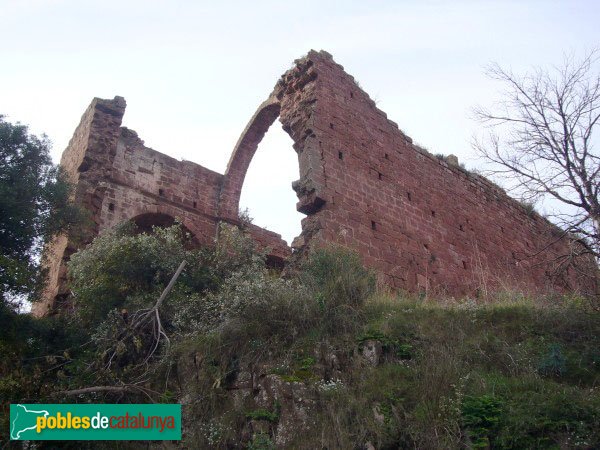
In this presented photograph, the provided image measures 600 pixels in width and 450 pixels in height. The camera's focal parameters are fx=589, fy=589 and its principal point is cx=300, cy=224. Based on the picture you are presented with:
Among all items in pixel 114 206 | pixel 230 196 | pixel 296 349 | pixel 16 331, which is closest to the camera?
pixel 296 349

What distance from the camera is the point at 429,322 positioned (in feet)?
20.1

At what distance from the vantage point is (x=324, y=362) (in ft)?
18.4

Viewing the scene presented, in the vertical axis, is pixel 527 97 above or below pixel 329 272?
above

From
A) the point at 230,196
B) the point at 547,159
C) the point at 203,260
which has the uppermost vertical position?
the point at 230,196

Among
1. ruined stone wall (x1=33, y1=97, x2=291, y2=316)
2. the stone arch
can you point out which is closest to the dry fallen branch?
ruined stone wall (x1=33, y1=97, x2=291, y2=316)

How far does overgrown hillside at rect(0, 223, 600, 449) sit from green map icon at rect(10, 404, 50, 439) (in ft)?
0.52

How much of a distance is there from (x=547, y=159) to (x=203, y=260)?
17.1 ft

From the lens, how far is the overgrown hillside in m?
4.62

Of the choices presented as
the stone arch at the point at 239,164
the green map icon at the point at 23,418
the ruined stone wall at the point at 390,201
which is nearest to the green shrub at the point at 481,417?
the green map icon at the point at 23,418

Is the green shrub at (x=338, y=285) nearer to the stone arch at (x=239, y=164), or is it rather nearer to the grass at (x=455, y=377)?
the grass at (x=455, y=377)

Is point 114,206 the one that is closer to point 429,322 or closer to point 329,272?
point 329,272

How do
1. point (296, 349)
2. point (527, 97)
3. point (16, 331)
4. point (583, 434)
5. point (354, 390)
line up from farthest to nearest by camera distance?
point (527, 97), point (16, 331), point (296, 349), point (354, 390), point (583, 434)

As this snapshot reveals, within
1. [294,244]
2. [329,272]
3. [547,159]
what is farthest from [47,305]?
[547,159]

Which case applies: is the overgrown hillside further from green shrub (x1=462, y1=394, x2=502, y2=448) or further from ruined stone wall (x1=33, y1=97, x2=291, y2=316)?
ruined stone wall (x1=33, y1=97, x2=291, y2=316)
